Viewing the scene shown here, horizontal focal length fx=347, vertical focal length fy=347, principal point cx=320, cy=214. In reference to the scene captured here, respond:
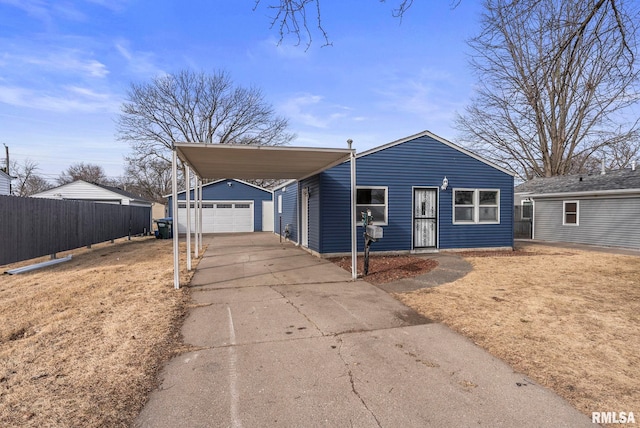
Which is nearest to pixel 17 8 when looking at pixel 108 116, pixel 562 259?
pixel 562 259

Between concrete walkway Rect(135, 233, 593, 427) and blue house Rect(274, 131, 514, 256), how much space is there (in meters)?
5.27

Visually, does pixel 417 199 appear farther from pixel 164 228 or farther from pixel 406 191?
pixel 164 228

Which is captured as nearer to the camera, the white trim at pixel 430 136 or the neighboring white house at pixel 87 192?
the white trim at pixel 430 136

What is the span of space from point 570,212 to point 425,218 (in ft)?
29.2

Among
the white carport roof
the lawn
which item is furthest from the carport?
the lawn

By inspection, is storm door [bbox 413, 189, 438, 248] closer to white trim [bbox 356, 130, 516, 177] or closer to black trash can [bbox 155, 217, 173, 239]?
white trim [bbox 356, 130, 516, 177]

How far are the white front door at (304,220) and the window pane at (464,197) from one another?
498cm

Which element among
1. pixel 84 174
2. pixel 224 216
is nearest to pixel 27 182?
pixel 84 174

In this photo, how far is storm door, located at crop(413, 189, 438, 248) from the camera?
11.0 m

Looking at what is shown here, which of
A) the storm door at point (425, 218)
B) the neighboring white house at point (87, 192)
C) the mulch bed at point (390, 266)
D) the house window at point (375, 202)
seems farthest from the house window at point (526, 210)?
the neighboring white house at point (87, 192)

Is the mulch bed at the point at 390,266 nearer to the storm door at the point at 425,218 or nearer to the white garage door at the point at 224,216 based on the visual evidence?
the storm door at the point at 425,218

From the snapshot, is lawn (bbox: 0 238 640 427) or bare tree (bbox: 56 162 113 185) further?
bare tree (bbox: 56 162 113 185)

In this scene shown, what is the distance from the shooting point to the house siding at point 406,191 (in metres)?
10.4

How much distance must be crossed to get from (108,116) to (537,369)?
27.6 meters
